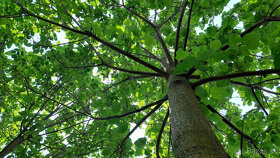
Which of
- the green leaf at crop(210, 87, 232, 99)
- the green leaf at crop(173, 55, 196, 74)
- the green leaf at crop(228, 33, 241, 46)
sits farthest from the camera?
the green leaf at crop(210, 87, 232, 99)

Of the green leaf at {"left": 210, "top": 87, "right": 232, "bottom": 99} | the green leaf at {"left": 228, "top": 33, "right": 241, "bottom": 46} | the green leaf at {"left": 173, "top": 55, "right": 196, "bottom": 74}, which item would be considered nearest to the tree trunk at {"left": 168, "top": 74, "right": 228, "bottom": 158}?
the green leaf at {"left": 210, "top": 87, "right": 232, "bottom": 99}

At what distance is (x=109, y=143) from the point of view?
2043 mm

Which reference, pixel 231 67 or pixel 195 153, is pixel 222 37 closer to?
pixel 231 67

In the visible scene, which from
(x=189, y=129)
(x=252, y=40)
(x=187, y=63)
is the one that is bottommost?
(x=189, y=129)

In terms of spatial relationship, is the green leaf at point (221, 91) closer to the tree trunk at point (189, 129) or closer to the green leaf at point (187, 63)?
the tree trunk at point (189, 129)

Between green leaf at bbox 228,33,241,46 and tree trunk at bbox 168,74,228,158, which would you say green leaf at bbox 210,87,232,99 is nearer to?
tree trunk at bbox 168,74,228,158

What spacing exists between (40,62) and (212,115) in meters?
2.83

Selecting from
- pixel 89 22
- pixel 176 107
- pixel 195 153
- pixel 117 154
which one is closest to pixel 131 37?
pixel 89 22

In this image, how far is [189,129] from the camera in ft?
4.12

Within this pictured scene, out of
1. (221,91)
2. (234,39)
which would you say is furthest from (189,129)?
(234,39)

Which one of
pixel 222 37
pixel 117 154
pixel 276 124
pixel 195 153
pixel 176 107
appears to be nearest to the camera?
pixel 195 153

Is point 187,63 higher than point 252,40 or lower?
lower

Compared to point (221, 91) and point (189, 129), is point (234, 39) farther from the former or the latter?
point (189, 129)

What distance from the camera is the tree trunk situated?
1.07 m
